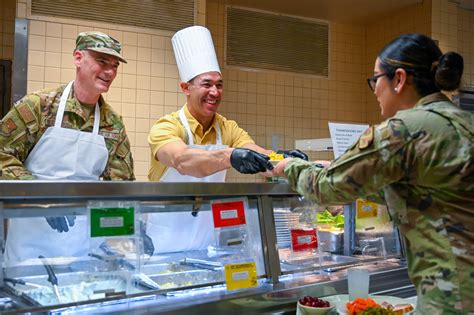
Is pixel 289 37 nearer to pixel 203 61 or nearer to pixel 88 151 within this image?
pixel 203 61

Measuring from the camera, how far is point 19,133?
2461mm

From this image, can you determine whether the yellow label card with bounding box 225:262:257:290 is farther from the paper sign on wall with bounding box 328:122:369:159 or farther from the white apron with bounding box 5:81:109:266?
the white apron with bounding box 5:81:109:266

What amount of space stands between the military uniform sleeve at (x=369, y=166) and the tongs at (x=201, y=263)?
1.95 ft

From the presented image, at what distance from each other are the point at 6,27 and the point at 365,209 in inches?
156

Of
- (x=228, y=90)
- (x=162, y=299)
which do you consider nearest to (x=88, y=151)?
(x=162, y=299)

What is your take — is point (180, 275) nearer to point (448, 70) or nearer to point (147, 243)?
point (147, 243)

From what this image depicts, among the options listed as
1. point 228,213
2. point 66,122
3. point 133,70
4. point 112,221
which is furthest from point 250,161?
point 133,70

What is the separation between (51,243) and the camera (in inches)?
64.5

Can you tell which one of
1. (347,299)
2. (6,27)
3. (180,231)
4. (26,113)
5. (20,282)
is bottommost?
(347,299)

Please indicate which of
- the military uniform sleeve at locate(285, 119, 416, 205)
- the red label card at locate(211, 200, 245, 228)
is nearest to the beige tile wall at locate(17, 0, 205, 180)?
the red label card at locate(211, 200, 245, 228)

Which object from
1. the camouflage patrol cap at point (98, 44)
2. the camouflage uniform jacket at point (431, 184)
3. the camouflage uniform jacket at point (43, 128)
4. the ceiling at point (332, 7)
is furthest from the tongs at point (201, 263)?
the ceiling at point (332, 7)

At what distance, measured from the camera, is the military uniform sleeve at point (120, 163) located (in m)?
2.73

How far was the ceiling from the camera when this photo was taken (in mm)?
5234

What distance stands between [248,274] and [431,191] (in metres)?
0.71
